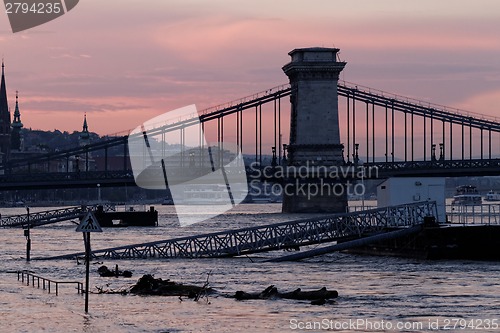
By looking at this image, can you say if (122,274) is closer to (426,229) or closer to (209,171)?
(426,229)

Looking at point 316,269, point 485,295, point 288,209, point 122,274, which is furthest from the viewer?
point 288,209

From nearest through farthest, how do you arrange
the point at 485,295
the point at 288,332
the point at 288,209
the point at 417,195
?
the point at 288,332 → the point at 485,295 → the point at 417,195 → the point at 288,209

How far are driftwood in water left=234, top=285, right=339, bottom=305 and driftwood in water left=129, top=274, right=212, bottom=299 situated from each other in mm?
1838

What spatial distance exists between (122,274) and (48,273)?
15.2 feet

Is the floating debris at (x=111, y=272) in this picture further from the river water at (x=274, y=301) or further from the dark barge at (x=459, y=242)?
the dark barge at (x=459, y=242)


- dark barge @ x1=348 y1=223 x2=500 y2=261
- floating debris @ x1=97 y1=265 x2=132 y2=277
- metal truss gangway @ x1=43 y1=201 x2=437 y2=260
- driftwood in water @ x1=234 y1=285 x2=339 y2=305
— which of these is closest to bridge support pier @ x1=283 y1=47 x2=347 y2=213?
metal truss gangway @ x1=43 y1=201 x2=437 y2=260

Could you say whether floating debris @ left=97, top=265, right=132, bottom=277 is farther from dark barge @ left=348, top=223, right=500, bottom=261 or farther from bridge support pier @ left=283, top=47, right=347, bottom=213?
bridge support pier @ left=283, top=47, right=347, bottom=213

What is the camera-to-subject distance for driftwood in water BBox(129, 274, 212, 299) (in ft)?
181

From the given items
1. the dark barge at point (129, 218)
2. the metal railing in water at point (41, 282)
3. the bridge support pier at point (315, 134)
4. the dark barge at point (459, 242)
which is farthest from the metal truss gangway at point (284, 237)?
the bridge support pier at point (315, 134)

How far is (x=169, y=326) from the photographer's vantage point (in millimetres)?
45625

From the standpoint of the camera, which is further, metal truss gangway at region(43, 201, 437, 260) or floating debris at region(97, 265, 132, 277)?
metal truss gangway at region(43, 201, 437, 260)

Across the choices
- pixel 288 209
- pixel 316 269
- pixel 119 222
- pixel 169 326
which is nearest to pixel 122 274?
pixel 316 269

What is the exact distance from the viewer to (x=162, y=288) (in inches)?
2200

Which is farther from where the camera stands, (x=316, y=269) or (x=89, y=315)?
(x=316, y=269)
